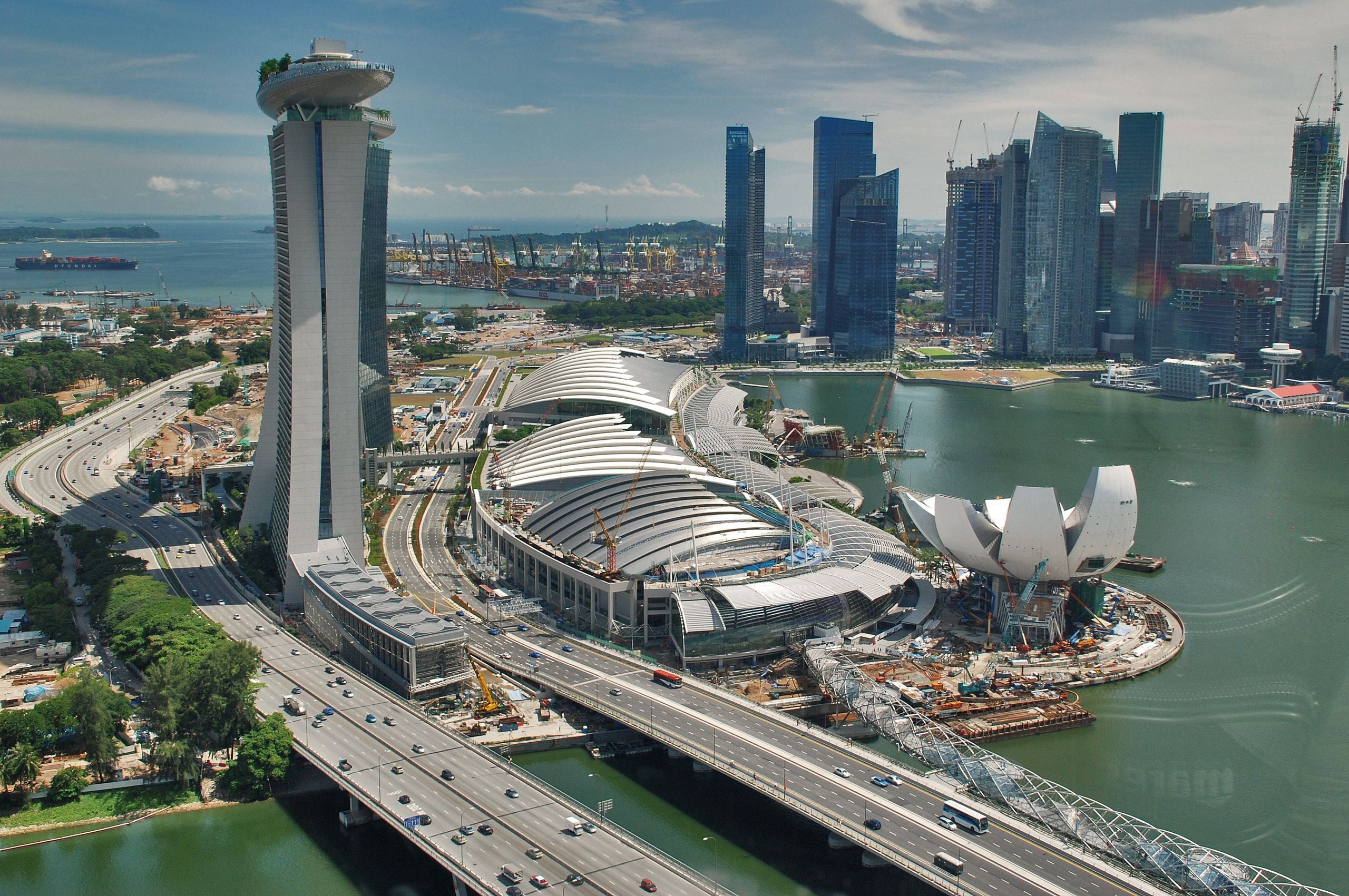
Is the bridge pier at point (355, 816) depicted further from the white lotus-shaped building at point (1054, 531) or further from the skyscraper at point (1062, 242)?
the skyscraper at point (1062, 242)

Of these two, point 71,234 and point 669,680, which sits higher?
point 71,234

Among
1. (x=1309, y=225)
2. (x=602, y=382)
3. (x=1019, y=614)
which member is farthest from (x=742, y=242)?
(x=1019, y=614)

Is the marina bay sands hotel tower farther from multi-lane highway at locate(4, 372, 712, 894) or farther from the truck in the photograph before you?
the truck

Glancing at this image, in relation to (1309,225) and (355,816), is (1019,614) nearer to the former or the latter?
(355,816)

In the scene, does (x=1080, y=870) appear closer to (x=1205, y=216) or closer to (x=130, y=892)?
(x=130, y=892)

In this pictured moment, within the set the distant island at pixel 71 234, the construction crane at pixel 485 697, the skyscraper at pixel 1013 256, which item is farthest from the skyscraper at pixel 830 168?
the distant island at pixel 71 234

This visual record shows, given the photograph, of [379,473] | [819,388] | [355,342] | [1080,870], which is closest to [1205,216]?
[819,388]
